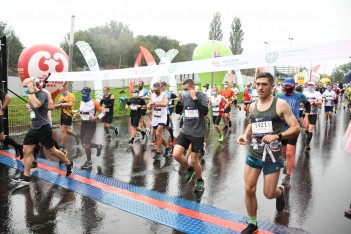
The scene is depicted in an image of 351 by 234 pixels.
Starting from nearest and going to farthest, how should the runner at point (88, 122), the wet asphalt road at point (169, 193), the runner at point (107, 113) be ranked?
the wet asphalt road at point (169, 193) → the runner at point (88, 122) → the runner at point (107, 113)


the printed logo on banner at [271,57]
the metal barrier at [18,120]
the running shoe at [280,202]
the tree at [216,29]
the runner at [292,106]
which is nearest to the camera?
the running shoe at [280,202]

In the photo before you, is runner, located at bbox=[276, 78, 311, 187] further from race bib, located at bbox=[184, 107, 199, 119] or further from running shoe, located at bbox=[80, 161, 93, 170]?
running shoe, located at bbox=[80, 161, 93, 170]

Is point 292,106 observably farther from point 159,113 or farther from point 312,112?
point 312,112

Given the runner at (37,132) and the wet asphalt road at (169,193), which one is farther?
the runner at (37,132)

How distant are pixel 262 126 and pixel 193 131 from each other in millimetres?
1860

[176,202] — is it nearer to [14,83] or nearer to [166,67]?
[166,67]

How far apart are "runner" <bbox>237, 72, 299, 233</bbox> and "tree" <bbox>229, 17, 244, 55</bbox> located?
2705 inches

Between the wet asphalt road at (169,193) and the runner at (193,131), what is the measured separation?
1.29 ft

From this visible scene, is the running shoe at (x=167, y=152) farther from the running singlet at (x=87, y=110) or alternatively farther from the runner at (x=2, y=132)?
the runner at (x=2, y=132)

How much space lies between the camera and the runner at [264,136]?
3570 millimetres

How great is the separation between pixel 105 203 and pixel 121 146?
4445 millimetres

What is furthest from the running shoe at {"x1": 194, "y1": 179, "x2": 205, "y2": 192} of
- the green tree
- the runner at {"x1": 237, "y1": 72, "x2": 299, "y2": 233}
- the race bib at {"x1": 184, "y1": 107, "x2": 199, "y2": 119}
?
the green tree

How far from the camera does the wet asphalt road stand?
4.05 meters

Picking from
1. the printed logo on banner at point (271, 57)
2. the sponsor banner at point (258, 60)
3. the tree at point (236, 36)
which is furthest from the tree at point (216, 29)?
the printed logo on banner at point (271, 57)
